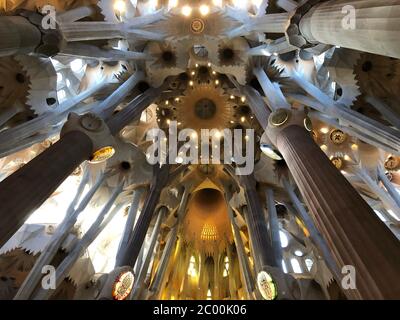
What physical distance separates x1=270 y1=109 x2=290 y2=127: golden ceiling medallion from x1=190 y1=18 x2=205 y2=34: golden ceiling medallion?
18.7 feet

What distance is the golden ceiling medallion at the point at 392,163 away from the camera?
12742mm

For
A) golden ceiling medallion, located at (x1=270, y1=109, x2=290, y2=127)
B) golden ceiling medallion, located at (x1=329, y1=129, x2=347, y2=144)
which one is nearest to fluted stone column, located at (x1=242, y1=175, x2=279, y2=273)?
golden ceiling medallion, located at (x1=329, y1=129, x2=347, y2=144)

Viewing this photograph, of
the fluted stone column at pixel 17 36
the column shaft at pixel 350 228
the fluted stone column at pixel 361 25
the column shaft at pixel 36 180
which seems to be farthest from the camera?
the fluted stone column at pixel 17 36

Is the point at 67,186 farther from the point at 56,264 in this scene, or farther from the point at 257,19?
the point at 257,19

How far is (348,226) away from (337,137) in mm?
8789

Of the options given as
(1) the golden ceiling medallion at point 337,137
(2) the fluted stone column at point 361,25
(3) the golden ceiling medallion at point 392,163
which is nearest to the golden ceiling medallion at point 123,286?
(2) the fluted stone column at point 361,25

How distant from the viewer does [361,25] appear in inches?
157

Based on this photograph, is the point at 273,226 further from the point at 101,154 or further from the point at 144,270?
the point at 101,154

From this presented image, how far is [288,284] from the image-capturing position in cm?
859

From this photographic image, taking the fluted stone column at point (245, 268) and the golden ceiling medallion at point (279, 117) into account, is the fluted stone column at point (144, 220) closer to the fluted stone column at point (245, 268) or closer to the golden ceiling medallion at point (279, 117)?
the fluted stone column at point (245, 268)

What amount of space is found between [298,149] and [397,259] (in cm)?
288

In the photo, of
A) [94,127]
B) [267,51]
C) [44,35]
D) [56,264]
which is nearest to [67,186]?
[56,264]

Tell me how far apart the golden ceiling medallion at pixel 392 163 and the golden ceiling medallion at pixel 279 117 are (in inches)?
315

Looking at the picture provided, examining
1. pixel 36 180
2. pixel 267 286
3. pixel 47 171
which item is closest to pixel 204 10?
pixel 47 171
